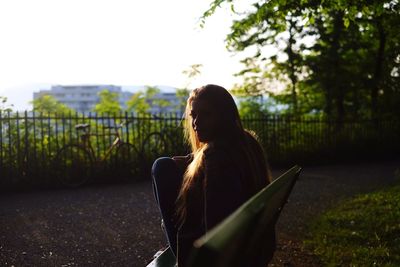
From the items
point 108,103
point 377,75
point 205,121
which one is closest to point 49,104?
point 108,103

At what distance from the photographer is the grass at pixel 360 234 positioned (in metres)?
4.58

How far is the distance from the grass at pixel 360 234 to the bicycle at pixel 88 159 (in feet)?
16.3

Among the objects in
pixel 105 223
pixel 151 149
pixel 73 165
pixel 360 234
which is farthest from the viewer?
pixel 151 149

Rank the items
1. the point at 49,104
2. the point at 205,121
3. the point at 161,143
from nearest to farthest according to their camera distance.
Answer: the point at 205,121, the point at 161,143, the point at 49,104

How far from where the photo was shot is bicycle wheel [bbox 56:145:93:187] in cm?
961

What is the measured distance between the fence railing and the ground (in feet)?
2.53

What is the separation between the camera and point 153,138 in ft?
37.6

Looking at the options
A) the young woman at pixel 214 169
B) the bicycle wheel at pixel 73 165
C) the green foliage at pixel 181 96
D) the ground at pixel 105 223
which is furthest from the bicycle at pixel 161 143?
the young woman at pixel 214 169

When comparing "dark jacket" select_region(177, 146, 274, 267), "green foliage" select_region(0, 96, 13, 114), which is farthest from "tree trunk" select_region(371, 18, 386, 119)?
"dark jacket" select_region(177, 146, 274, 267)

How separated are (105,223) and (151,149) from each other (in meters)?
4.73

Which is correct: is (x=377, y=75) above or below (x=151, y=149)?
above

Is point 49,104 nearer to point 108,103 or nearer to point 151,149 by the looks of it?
point 151,149

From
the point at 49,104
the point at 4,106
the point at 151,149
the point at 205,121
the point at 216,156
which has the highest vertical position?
the point at 49,104

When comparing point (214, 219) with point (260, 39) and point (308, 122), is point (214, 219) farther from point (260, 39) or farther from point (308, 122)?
point (260, 39)
